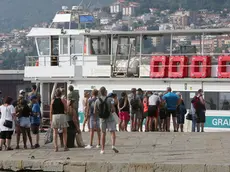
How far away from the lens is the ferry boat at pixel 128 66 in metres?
33.1

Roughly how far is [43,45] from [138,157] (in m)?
19.1

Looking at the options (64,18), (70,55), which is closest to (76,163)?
(70,55)

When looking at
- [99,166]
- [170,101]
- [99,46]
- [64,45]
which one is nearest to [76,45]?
[64,45]

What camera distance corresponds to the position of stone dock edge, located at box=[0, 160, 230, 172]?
63.7 feet

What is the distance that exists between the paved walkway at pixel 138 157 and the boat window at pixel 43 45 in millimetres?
14530

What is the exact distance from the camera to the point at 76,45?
125 feet

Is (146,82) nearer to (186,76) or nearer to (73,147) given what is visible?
(186,76)

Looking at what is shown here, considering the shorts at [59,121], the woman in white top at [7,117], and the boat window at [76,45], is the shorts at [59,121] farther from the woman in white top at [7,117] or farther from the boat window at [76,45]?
the boat window at [76,45]

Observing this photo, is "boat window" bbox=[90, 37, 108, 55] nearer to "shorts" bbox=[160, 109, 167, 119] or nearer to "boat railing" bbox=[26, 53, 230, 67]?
"boat railing" bbox=[26, 53, 230, 67]

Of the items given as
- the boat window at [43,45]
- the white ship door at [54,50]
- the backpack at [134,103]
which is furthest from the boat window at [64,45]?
the backpack at [134,103]

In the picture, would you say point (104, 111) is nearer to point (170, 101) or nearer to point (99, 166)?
point (99, 166)

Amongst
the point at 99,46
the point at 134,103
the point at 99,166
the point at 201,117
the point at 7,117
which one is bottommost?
the point at 99,166

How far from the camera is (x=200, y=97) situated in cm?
2988

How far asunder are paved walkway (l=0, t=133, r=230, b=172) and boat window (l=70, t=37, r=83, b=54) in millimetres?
12962
